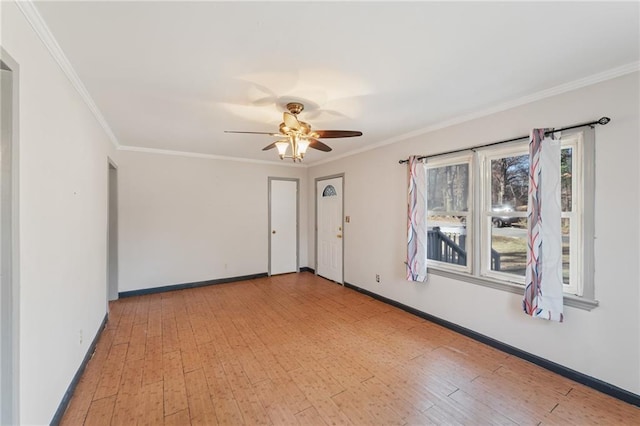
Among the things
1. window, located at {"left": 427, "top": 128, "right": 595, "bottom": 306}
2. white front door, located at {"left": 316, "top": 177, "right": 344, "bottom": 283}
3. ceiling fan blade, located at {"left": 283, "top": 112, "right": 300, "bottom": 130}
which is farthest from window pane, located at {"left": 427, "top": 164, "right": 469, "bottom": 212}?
ceiling fan blade, located at {"left": 283, "top": 112, "right": 300, "bottom": 130}

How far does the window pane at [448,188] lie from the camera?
10.00ft

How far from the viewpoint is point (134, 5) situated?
1.33 m

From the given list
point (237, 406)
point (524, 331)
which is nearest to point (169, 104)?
point (237, 406)

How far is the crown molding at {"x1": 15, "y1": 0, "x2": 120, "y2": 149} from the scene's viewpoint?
1324 mm

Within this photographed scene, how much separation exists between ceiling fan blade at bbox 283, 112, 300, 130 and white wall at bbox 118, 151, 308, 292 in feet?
9.75

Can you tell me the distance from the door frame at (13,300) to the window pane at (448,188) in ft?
11.7

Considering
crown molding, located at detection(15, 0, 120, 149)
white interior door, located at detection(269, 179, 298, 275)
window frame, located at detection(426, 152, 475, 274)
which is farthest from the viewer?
white interior door, located at detection(269, 179, 298, 275)

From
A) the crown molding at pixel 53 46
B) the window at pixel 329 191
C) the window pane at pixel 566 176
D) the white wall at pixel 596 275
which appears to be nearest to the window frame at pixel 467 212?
the white wall at pixel 596 275

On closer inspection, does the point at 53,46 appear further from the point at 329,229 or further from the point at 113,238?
the point at 329,229

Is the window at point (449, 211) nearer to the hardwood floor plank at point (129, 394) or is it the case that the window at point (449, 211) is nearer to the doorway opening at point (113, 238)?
the hardwood floor plank at point (129, 394)

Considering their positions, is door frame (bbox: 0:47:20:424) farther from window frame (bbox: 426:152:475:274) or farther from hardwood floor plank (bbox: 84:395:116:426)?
window frame (bbox: 426:152:475:274)

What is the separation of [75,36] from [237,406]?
261 cm

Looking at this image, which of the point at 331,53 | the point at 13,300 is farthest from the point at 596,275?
the point at 13,300

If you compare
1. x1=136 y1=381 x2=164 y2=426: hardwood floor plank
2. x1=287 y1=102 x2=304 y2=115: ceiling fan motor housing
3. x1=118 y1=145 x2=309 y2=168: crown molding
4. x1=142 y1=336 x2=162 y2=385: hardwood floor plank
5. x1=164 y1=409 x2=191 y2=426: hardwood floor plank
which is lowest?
x1=164 y1=409 x2=191 y2=426: hardwood floor plank
